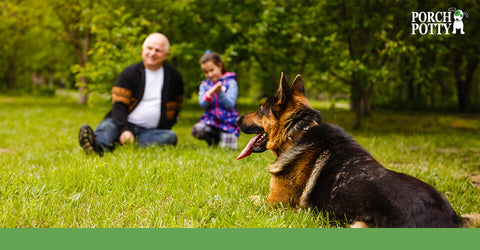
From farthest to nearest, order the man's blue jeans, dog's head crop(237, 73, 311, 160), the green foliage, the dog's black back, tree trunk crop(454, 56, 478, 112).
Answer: tree trunk crop(454, 56, 478, 112) < the green foliage < the man's blue jeans < dog's head crop(237, 73, 311, 160) < the dog's black back

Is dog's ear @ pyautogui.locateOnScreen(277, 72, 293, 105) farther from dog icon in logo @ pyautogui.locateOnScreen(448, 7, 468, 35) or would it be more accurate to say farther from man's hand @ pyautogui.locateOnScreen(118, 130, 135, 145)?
dog icon in logo @ pyautogui.locateOnScreen(448, 7, 468, 35)

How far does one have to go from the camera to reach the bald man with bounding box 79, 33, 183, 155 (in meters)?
6.22

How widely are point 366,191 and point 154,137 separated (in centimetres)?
463

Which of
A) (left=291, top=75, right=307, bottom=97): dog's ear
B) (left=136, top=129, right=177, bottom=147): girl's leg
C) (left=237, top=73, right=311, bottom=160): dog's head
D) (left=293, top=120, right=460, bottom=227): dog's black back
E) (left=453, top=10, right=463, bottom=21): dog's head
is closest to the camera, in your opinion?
(left=293, top=120, right=460, bottom=227): dog's black back

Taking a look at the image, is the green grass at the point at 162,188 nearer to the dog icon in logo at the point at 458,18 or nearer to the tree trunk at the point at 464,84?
the dog icon in logo at the point at 458,18

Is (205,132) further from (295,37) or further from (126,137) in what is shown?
(295,37)

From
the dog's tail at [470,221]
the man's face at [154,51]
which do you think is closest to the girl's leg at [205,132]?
the man's face at [154,51]

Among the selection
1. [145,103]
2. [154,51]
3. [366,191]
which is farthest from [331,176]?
[145,103]

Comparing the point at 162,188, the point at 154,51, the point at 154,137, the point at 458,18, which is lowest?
the point at 162,188

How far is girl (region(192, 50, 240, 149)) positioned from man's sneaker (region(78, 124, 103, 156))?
178cm

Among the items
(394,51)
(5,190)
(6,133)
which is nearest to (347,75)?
(394,51)

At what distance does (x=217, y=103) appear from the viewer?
6.43 metres

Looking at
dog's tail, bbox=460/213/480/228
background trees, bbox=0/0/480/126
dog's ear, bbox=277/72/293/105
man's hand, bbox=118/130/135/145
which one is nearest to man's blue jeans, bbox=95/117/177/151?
man's hand, bbox=118/130/135/145

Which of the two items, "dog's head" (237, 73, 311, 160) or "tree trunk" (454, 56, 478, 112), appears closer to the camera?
"dog's head" (237, 73, 311, 160)
